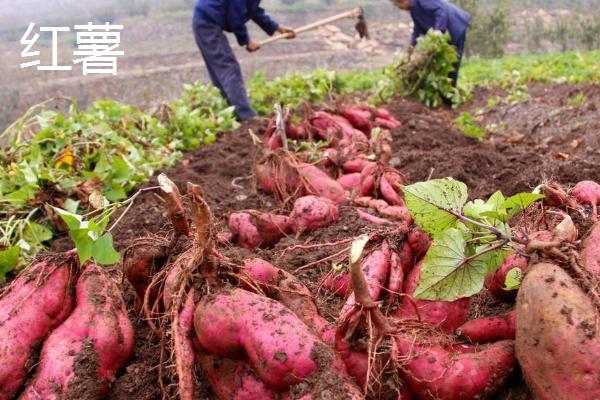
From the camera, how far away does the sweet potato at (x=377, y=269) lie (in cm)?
172

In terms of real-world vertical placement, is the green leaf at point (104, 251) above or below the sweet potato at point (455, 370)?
above

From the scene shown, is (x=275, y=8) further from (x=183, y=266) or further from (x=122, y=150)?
(x=183, y=266)

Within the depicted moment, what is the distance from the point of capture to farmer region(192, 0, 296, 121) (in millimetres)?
7016

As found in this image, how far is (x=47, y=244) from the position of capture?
3111mm

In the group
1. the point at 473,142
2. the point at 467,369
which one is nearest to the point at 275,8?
the point at 473,142

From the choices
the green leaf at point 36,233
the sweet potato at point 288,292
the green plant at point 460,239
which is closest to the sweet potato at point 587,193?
the green plant at point 460,239

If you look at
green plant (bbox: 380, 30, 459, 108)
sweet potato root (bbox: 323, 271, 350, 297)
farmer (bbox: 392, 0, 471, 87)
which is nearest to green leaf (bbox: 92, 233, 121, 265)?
sweet potato root (bbox: 323, 271, 350, 297)

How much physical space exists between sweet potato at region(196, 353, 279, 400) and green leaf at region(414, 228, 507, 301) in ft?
1.60

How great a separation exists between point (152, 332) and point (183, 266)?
0.27 meters

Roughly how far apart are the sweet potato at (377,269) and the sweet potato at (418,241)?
85mm

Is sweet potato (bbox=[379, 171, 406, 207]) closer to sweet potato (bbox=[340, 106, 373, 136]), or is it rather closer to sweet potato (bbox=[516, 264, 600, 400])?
sweet potato (bbox=[516, 264, 600, 400])

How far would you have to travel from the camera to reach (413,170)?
3713 millimetres

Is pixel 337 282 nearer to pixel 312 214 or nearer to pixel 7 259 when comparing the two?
pixel 312 214

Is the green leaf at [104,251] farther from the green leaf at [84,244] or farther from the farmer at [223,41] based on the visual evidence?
the farmer at [223,41]
